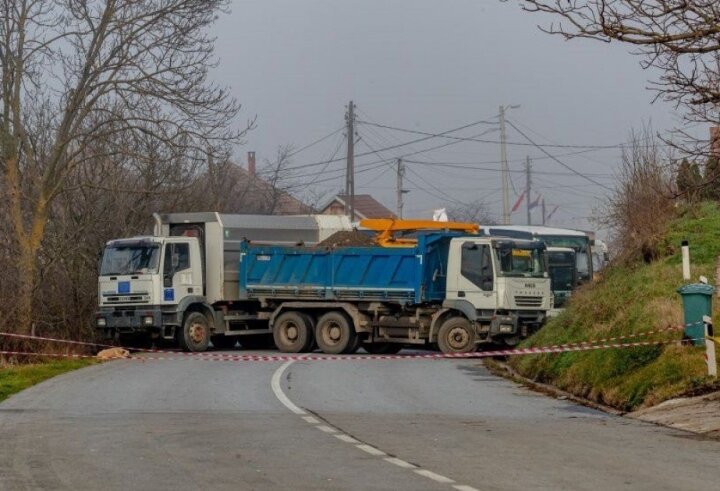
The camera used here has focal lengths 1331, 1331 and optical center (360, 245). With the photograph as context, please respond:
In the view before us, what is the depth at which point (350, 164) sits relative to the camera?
64688 millimetres

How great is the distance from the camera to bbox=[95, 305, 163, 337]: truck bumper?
32625 millimetres

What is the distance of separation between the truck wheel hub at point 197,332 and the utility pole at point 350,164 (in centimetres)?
2699

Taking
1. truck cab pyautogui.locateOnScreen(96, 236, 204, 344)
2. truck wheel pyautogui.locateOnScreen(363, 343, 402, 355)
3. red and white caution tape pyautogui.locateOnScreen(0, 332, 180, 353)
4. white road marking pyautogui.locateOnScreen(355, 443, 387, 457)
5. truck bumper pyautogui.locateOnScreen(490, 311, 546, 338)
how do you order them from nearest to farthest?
1. white road marking pyautogui.locateOnScreen(355, 443, 387, 457)
2. red and white caution tape pyautogui.locateOnScreen(0, 332, 180, 353)
3. truck bumper pyautogui.locateOnScreen(490, 311, 546, 338)
4. truck cab pyautogui.locateOnScreen(96, 236, 204, 344)
5. truck wheel pyautogui.locateOnScreen(363, 343, 402, 355)

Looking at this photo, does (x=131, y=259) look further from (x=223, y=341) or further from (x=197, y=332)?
(x=223, y=341)

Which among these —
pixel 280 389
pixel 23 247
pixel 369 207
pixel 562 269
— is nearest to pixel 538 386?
pixel 280 389

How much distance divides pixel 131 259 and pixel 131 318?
1531mm

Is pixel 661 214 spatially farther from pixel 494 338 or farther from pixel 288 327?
pixel 288 327

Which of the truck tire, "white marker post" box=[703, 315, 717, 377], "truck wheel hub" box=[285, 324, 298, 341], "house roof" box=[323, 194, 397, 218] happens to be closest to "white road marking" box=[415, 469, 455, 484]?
"white marker post" box=[703, 315, 717, 377]

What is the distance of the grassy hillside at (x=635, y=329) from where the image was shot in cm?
1880

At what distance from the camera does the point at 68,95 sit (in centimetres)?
3206

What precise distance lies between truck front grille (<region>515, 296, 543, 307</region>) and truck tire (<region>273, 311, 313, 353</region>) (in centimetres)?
529

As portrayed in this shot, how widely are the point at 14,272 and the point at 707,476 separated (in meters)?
23.6

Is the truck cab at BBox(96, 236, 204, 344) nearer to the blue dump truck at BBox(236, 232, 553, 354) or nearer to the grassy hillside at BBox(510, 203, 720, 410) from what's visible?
the blue dump truck at BBox(236, 232, 553, 354)

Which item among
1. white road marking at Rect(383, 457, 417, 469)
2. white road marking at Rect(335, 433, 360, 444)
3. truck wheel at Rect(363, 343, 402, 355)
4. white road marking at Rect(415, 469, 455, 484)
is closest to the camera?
white road marking at Rect(415, 469, 455, 484)
